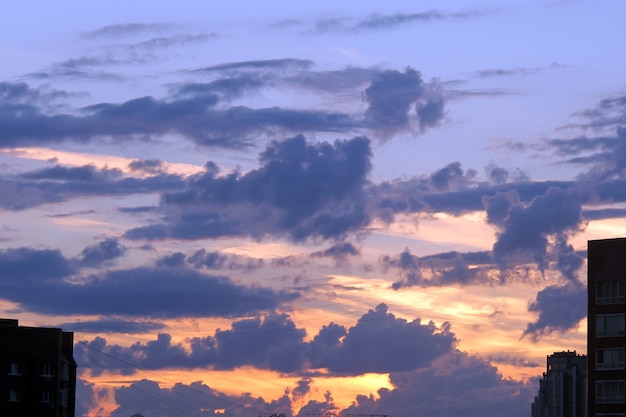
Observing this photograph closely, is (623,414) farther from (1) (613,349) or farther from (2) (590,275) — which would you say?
(2) (590,275)

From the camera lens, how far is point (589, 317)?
161875 mm

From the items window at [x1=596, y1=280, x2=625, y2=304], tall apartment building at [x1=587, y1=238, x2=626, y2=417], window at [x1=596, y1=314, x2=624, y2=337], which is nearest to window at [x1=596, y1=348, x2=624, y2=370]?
tall apartment building at [x1=587, y1=238, x2=626, y2=417]

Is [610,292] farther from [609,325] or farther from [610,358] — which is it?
[610,358]

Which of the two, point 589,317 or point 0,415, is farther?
point 0,415

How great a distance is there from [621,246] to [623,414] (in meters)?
21.6

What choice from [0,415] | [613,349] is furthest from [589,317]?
[0,415]

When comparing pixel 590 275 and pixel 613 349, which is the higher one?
pixel 590 275

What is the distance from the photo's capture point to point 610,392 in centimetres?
15862

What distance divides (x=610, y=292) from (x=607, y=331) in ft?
16.7

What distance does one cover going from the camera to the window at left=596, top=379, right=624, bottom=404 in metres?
158

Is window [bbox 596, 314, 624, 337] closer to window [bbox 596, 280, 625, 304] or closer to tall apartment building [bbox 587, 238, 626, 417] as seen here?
tall apartment building [bbox 587, 238, 626, 417]

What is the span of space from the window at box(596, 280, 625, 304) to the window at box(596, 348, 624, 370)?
248 inches

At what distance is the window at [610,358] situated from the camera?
158625 mm

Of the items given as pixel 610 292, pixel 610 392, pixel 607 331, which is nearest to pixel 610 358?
pixel 607 331
